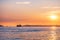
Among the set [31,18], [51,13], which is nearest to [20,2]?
[31,18]

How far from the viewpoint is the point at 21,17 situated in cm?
362

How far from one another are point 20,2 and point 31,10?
31cm

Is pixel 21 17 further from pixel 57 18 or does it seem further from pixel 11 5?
pixel 57 18

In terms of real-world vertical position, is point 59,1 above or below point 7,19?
above

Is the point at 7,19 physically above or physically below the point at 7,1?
below

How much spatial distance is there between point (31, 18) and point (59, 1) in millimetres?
711

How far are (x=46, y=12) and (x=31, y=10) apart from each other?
33cm

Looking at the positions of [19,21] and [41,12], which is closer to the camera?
[41,12]

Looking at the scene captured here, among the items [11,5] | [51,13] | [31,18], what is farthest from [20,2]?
[51,13]

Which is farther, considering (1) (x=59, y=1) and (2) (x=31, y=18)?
(2) (x=31, y=18)

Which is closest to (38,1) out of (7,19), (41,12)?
(41,12)

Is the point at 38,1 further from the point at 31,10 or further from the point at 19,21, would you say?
the point at 19,21

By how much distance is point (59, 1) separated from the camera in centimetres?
326

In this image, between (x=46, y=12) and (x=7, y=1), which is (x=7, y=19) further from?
(x=46, y=12)
